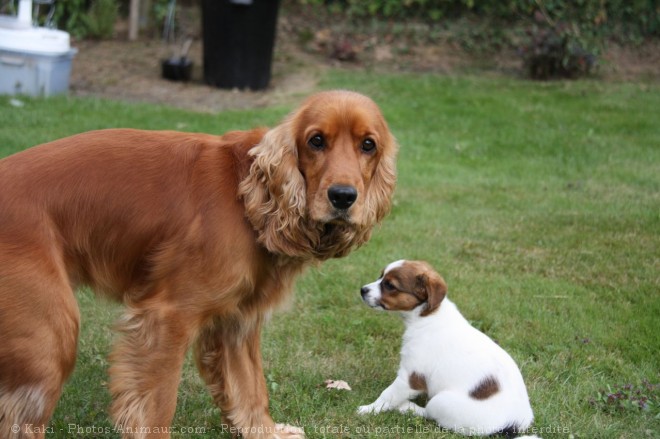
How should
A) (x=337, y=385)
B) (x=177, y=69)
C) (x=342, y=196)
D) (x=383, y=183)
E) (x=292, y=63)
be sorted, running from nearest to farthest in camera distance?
(x=342, y=196), (x=383, y=183), (x=337, y=385), (x=177, y=69), (x=292, y=63)

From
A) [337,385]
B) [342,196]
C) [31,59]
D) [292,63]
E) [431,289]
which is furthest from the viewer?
[292,63]

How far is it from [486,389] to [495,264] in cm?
255

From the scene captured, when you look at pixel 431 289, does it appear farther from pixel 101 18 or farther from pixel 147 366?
pixel 101 18

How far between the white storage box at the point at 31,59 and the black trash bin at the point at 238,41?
82.5 inches

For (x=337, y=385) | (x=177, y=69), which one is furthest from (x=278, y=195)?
(x=177, y=69)

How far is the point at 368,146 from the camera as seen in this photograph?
12.5 feet

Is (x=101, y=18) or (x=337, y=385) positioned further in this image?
(x=101, y=18)

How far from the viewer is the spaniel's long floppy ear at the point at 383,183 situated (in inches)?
154

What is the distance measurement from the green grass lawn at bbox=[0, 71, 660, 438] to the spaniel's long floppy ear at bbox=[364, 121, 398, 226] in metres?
0.77

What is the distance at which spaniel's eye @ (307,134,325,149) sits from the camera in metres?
3.74

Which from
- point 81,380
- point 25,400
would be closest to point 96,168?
point 25,400

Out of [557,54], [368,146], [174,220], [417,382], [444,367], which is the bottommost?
[417,382]

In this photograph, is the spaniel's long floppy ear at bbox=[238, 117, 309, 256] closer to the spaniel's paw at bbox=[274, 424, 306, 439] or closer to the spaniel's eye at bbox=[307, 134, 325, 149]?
the spaniel's eye at bbox=[307, 134, 325, 149]

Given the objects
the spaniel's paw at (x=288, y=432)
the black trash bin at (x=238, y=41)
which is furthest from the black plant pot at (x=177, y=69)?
the spaniel's paw at (x=288, y=432)
